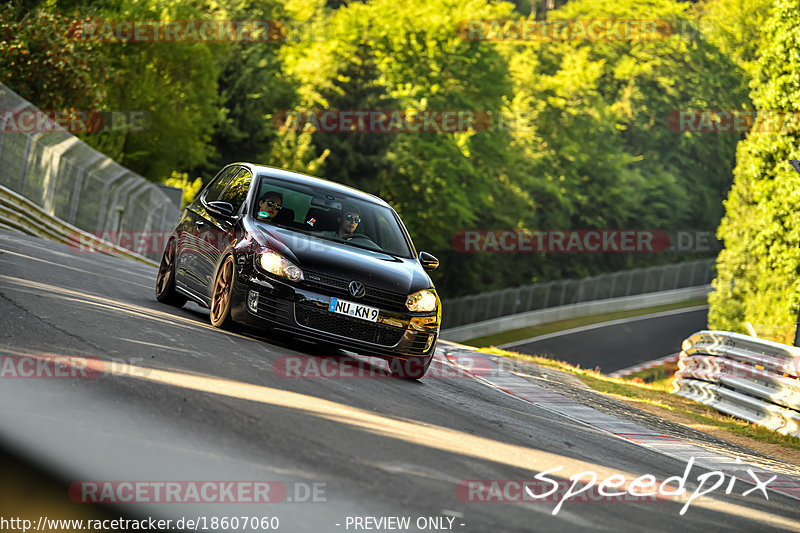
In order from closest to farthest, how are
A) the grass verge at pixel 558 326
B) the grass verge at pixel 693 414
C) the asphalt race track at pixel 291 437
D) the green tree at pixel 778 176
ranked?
the asphalt race track at pixel 291 437
the grass verge at pixel 693 414
the green tree at pixel 778 176
the grass verge at pixel 558 326

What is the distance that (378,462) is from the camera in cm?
564

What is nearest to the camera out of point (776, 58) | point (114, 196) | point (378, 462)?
point (378, 462)

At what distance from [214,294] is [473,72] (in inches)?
1882

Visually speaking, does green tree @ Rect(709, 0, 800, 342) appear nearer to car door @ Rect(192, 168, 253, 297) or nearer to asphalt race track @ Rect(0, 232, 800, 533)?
car door @ Rect(192, 168, 253, 297)

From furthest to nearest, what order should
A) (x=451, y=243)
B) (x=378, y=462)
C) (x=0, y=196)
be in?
(x=451, y=243) < (x=0, y=196) < (x=378, y=462)

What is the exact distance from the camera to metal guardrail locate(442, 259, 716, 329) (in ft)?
167

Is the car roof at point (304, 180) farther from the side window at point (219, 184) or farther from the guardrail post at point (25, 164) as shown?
the guardrail post at point (25, 164)

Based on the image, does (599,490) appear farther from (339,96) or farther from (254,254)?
(339,96)

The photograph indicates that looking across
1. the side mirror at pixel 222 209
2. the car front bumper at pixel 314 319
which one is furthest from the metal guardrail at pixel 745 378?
the side mirror at pixel 222 209

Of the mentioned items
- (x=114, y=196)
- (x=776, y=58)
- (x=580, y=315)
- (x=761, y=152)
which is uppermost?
(x=776, y=58)

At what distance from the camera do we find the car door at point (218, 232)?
10.2 metres

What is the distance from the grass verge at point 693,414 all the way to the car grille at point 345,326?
4.64 metres

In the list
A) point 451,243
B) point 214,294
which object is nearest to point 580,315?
point 451,243

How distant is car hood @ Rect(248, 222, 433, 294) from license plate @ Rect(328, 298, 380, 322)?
219mm
